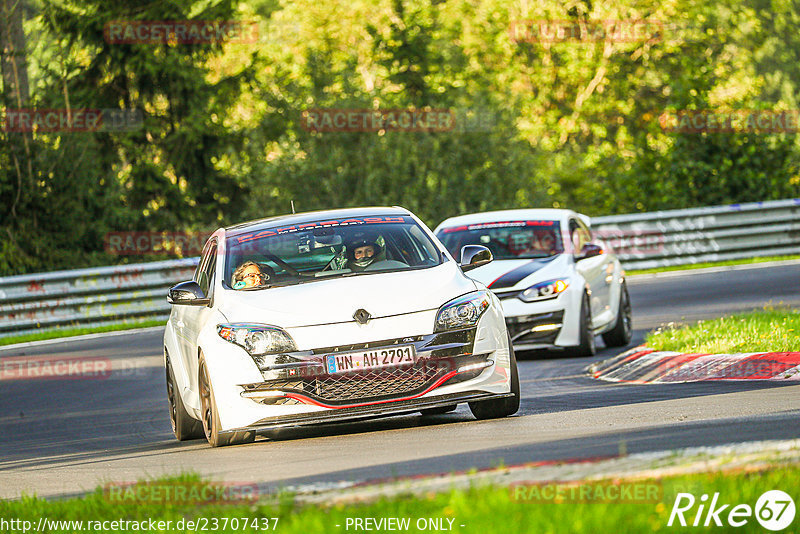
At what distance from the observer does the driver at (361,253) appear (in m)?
10.3

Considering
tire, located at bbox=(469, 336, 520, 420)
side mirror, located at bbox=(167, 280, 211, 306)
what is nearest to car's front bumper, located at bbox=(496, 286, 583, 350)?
tire, located at bbox=(469, 336, 520, 420)

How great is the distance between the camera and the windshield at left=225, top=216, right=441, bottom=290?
10258 millimetres

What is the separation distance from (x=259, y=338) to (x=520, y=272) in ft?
21.4

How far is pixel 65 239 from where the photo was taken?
29.9 meters

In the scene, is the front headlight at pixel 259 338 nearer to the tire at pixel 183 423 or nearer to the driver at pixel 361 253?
the driver at pixel 361 253

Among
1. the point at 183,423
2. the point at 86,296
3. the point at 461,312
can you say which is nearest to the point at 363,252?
the point at 461,312

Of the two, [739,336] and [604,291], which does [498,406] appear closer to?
[739,336]

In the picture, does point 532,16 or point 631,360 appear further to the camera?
point 532,16

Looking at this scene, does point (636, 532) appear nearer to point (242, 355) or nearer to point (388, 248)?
point (242, 355)

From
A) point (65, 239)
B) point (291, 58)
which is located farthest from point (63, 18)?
point (291, 58)

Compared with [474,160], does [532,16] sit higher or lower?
higher

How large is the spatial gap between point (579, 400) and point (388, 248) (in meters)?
1.94

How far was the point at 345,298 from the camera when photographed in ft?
30.7

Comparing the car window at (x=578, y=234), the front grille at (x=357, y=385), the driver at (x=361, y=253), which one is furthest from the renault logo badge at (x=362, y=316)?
the car window at (x=578, y=234)
